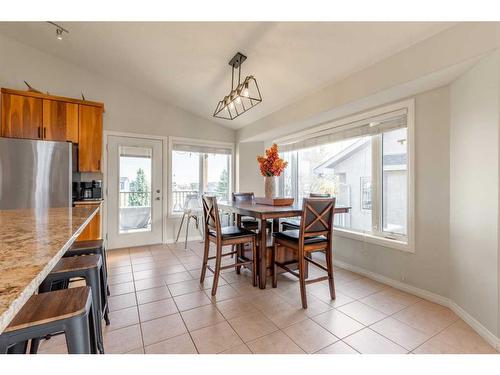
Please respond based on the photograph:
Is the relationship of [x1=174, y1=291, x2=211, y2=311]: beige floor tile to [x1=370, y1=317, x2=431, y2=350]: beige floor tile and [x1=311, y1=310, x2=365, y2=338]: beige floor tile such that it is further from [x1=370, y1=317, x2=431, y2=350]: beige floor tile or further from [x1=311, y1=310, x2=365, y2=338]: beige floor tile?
[x1=370, y1=317, x2=431, y2=350]: beige floor tile

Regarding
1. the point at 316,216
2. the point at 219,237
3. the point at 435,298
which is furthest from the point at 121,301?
the point at 435,298

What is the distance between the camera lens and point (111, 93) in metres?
3.88

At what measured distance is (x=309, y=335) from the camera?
5.67ft

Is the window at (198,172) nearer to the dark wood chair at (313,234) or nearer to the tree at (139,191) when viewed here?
the tree at (139,191)

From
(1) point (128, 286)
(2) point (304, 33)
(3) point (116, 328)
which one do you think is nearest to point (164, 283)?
(1) point (128, 286)

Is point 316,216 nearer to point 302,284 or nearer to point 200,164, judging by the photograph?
point 302,284

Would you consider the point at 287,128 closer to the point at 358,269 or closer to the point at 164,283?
the point at 358,269

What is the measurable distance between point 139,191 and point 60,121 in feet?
4.84

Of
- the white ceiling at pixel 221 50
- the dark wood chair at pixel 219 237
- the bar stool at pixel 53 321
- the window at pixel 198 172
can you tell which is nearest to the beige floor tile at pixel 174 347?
the dark wood chair at pixel 219 237

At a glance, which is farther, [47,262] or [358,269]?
[358,269]

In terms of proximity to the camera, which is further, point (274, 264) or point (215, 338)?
point (274, 264)

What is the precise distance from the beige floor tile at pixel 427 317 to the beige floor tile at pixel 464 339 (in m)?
0.05
